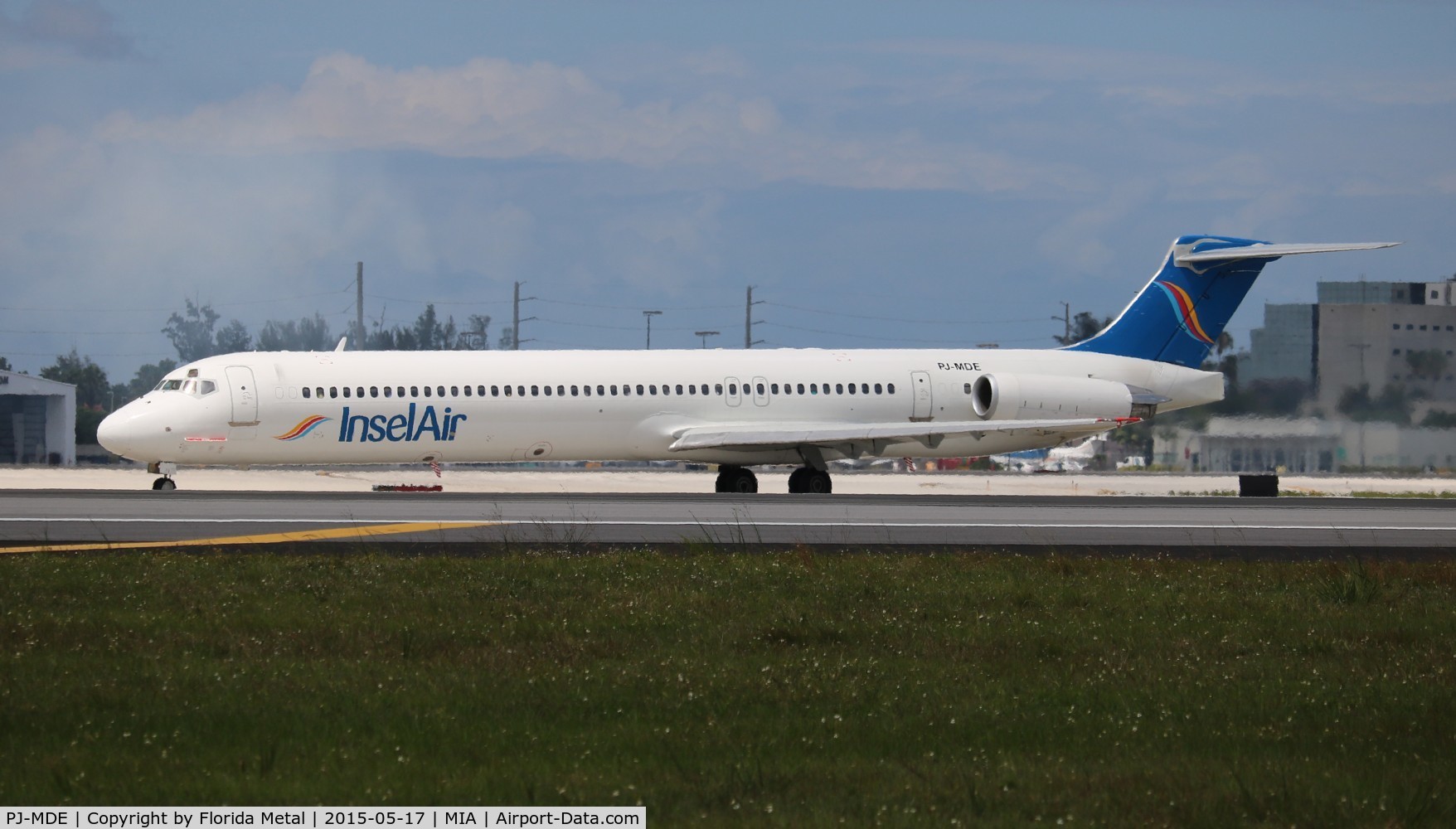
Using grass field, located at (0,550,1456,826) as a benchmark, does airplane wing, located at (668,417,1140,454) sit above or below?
above

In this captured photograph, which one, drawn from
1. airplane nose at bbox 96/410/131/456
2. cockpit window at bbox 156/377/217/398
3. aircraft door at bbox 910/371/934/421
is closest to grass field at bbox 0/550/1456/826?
airplane nose at bbox 96/410/131/456

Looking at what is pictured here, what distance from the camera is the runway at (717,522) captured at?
1995 cm

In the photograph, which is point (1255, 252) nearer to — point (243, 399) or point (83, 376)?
point (243, 399)

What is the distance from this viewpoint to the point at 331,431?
3231 cm

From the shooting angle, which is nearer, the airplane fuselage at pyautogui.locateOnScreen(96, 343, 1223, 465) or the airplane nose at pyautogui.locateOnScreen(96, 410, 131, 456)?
the airplane nose at pyautogui.locateOnScreen(96, 410, 131, 456)

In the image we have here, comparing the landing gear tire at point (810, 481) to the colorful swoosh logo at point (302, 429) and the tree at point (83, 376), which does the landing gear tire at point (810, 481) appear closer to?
the colorful swoosh logo at point (302, 429)

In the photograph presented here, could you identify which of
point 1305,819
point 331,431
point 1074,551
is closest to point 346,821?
point 1305,819

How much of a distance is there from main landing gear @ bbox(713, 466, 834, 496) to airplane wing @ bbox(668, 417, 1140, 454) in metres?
0.88

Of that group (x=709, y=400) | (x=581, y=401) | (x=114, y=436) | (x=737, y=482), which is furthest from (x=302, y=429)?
(x=737, y=482)

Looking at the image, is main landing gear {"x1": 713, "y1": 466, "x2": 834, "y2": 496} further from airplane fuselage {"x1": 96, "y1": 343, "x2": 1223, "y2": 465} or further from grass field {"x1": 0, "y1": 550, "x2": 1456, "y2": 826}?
grass field {"x1": 0, "y1": 550, "x2": 1456, "y2": 826}

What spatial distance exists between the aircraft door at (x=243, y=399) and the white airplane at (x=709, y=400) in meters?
0.03

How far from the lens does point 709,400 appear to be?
35.1 metres

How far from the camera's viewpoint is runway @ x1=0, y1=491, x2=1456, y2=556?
20.0 metres

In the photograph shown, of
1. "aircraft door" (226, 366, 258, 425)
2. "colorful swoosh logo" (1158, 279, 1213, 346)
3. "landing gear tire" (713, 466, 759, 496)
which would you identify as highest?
"colorful swoosh logo" (1158, 279, 1213, 346)
